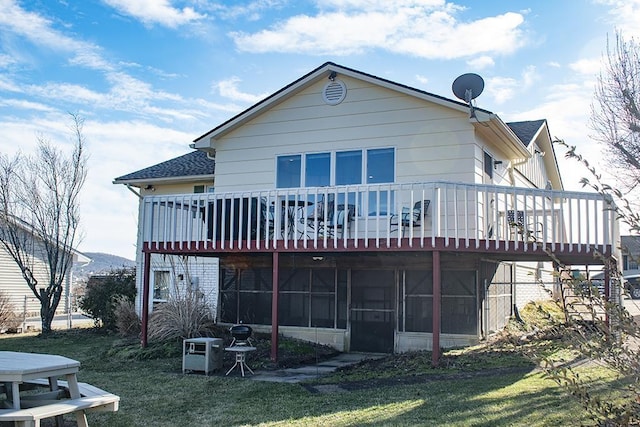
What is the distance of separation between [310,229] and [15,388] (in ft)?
23.3

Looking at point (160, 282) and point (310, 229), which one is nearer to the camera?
point (310, 229)

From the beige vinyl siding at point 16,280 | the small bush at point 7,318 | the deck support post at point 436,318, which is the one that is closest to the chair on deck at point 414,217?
the deck support post at point 436,318

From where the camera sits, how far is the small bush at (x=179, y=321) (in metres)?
12.5

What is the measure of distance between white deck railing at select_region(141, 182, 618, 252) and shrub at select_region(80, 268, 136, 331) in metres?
5.30

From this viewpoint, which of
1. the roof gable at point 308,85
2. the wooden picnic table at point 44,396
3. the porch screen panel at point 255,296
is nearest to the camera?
the wooden picnic table at point 44,396

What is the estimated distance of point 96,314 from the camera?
16891 mm

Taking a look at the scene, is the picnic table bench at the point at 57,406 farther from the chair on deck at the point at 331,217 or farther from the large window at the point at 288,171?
the large window at the point at 288,171

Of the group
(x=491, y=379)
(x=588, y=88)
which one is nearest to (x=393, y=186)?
(x=491, y=379)

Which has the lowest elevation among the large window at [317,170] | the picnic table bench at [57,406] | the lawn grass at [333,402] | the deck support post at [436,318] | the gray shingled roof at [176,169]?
the lawn grass at [333,402]

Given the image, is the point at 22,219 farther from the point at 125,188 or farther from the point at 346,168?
the point at 346,168

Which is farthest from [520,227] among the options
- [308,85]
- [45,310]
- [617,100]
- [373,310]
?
[45,310]

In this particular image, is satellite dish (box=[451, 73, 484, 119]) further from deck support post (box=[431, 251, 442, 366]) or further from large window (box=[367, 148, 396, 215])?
deck support post (box=[431, 251, 442, 366])

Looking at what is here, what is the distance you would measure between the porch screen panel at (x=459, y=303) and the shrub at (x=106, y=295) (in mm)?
9273

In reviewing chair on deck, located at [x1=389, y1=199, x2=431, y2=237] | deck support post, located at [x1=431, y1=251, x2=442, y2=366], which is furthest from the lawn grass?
chair on deck, located at [x1=389, y1=199, x2=431, y2=237]
